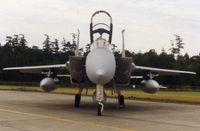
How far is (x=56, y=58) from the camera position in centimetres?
9319

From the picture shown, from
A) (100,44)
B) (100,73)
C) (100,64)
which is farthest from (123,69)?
(100,73)

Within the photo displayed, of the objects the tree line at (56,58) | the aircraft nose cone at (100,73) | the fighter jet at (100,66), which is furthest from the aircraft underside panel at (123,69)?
the tree line at (56,58)

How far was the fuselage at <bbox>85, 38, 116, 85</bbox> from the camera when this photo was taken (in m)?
14.3

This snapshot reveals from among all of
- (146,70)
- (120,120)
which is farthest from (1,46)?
(120,120)

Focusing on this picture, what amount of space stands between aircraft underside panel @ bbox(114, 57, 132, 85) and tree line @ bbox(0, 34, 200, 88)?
58304 mm

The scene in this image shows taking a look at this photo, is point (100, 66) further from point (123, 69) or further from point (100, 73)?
point (123, 69)

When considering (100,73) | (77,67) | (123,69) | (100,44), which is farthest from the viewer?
(123,69)

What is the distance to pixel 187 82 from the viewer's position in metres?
76.2

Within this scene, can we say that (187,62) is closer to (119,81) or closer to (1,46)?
(1,46)

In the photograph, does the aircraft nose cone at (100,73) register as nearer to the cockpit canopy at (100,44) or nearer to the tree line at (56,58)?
the cockpit canopy at (100,44)

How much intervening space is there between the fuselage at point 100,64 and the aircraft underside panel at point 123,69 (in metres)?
0.99

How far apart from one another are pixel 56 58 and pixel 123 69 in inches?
3043

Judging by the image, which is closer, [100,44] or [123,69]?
[100,44]

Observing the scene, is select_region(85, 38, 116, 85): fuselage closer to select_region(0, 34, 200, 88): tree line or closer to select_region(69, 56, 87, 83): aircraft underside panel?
select_region(69, 56, 87, 83): aircraft underside panel
